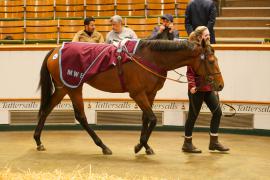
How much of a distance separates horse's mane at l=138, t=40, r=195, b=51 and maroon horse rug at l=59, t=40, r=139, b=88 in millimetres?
126

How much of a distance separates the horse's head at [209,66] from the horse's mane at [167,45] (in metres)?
0.14

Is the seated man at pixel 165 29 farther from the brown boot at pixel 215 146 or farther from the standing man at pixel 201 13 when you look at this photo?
the brown boot at pixel 215 146

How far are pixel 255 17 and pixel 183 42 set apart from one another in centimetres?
606

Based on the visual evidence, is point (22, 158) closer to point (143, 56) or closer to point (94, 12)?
point (143, 56)

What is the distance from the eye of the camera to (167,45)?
6547 millimetres

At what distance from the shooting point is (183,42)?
649cm

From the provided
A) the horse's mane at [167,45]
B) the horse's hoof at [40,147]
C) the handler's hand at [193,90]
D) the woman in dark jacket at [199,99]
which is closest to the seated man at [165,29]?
the horse's mane at [167,45]

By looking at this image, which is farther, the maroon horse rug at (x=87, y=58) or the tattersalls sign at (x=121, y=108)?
the tattersalls sign at (x=121, y=108)

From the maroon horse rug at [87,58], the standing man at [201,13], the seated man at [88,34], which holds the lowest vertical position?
the maroon horse rug at [87,58]

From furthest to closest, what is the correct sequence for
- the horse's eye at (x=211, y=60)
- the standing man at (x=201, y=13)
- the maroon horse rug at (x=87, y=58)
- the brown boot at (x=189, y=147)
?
1. the standing man at (x=201, y=13)
2. the brown boot at (x=189, y=147)
3. the maroon horse rug at (x=87, y=58)
4. the horse's eye at (x=211, y=60)

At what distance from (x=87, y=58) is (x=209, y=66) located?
4.79 feet

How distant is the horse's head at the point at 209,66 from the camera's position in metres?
6.41

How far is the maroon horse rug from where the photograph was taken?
6719 mm

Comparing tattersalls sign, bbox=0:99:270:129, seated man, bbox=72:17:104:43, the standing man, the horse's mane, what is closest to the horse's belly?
the horse's mane
